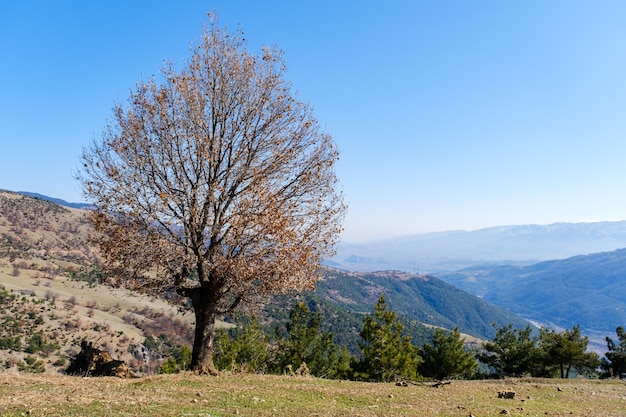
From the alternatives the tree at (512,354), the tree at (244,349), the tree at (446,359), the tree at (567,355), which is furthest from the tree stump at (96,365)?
the tree at (567,355)

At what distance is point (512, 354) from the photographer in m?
40.8

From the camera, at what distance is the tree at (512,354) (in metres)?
40.1

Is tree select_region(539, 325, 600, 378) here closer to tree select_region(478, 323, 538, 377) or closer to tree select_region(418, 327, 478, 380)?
tree select_region(478, 323, 538, 377)

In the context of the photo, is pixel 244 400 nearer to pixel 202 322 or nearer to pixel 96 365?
pixel 202 322

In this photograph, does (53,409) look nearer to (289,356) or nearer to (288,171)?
(288,171)

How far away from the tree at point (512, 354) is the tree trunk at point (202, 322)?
34.8 metres

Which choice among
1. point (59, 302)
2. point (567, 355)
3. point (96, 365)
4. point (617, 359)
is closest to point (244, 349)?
point (96, 365)

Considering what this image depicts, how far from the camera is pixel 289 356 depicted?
28.7 metres

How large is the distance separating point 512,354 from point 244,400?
40.4 meters

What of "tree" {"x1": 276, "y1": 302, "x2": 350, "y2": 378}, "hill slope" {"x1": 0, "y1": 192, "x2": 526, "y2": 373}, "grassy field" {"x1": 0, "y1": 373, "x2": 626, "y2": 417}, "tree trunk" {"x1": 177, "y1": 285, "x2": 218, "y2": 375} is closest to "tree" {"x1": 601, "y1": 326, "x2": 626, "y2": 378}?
"hill slope" {"x1": 0, "y1": 192, "x2": 526, "y2": 373}

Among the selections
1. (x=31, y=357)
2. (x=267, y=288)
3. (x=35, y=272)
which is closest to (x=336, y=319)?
(x=35, y=272)

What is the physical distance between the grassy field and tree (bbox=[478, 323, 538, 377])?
99.4 ft

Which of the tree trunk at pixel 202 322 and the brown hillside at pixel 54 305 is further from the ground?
the tree trunk at pixel 202 322

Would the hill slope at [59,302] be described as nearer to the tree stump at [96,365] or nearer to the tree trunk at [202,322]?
the tree stump at [96,365]
